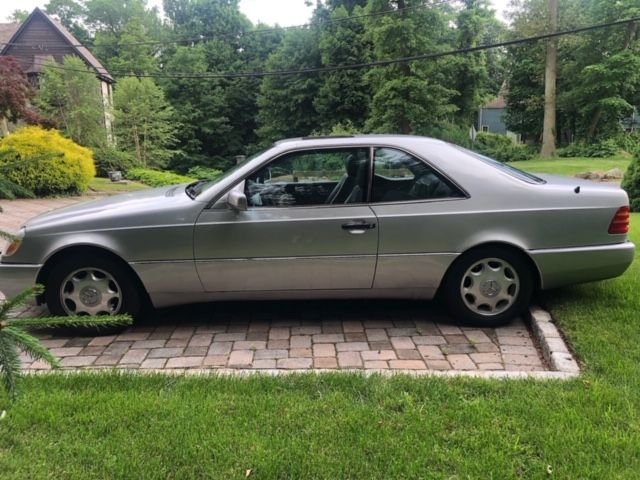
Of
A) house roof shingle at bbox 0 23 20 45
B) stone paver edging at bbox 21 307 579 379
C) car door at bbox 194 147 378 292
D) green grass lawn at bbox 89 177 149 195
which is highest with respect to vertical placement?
house roof shingle at bbox 0 23 20 45

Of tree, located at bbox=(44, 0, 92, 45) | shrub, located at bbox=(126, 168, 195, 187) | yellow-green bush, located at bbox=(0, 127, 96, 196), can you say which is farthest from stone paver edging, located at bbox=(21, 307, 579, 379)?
tree, located at bbox=(44, 0, 92, 45)

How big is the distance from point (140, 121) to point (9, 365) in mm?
28141

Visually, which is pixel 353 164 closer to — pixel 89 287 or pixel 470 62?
pixel 89 287

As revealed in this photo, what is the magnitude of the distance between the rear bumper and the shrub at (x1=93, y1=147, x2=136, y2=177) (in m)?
22.5

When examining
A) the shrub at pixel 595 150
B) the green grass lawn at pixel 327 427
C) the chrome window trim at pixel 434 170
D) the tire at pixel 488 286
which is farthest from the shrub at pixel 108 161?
the shrub at pixel 595 150

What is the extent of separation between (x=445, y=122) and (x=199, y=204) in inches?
1037

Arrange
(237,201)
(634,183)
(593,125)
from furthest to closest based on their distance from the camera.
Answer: (593,125)
(634,183)
(237,201)

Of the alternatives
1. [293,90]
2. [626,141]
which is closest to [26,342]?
[626,141]

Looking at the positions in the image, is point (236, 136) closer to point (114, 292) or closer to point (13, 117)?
point (13, 117)

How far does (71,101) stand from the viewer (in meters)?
23.2

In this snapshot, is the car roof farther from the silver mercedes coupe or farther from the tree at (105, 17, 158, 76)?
the tree at (105, 17, 158, 76)

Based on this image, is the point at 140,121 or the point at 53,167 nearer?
the point at 53,167

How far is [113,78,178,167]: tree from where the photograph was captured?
26984 millimetres

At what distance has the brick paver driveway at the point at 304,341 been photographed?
11.2ft
